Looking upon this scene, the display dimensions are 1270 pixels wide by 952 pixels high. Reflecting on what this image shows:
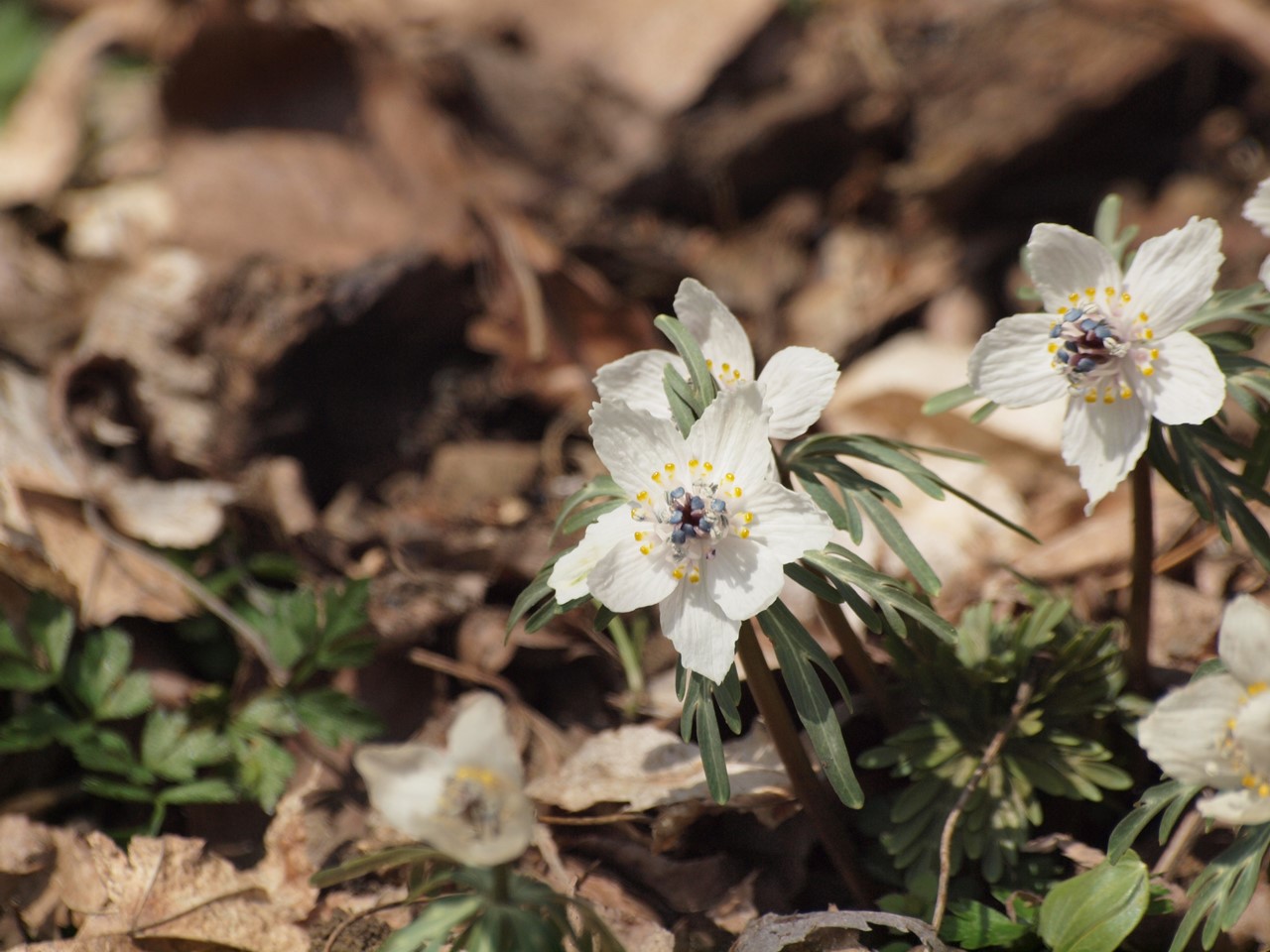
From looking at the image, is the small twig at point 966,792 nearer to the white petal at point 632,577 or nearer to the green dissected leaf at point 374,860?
the white petal at point 632,577

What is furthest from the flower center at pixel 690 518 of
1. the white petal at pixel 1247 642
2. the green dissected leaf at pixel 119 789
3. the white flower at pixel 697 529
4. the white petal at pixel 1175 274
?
the green dissected leaf at pixel 119 789

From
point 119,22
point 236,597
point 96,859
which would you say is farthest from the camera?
point 119,22

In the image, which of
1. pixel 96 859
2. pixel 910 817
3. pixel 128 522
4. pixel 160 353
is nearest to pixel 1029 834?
pixel 910 817

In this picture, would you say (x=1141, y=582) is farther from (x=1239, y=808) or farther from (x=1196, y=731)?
(x=1239, y=808)

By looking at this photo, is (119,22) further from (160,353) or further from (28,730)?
(28,730)

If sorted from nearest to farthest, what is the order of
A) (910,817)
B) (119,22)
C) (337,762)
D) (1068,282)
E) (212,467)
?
(1068,282) → (910,817) → (337,762) → (212,467) → (119,22)
